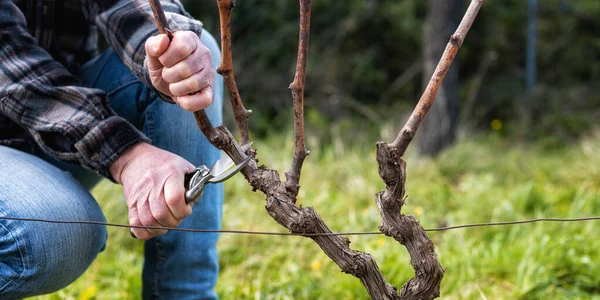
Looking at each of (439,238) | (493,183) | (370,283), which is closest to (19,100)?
(370,283)

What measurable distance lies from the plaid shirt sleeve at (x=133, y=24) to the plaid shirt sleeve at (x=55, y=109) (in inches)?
1.5

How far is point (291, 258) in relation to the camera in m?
2.46

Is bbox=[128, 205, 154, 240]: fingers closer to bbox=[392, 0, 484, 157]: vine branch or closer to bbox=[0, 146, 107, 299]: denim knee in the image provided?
bbox=[0, 146, 107, 299]: denim knee

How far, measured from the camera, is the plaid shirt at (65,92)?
4.08 ft

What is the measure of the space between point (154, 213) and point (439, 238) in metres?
1.74

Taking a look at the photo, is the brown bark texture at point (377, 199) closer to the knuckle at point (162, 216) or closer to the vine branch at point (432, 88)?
the vine branch at point (432, 88)

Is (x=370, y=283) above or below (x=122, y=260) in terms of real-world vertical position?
above

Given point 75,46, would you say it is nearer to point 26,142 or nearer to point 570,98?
point 26,142

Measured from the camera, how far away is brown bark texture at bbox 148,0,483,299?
3.45 ft

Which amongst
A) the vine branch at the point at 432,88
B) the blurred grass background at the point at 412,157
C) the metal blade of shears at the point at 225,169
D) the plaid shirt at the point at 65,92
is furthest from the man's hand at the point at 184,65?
the blurred grass background at the point at 412,157

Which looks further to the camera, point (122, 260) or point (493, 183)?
point (493, 183)

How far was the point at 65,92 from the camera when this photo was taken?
1.27 m

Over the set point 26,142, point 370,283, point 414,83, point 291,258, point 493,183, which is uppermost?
point 414,83

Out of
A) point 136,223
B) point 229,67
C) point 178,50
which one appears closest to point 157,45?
point 178,50
